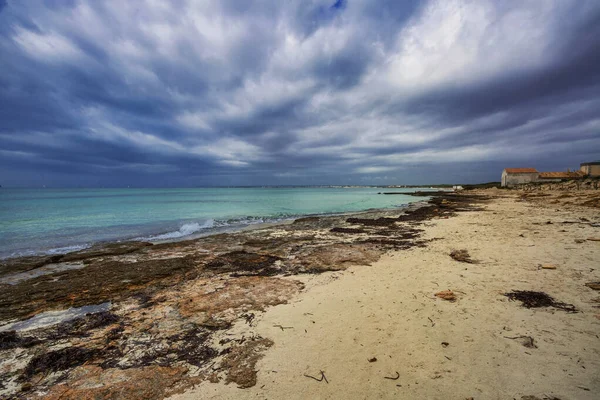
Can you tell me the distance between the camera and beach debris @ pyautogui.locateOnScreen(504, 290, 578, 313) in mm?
5119

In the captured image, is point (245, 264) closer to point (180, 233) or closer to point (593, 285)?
point (593, 285)

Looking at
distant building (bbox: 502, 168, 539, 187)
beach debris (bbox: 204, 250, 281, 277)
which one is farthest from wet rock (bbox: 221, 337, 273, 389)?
distant building (bbox: 502, 168, 539, 187)

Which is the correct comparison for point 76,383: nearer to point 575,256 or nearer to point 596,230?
point 575,256

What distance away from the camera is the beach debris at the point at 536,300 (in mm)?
5119

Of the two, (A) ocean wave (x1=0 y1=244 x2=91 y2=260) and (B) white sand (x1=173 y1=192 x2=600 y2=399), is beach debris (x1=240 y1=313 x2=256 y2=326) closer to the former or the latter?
(B) white sand (x1=173 y1=192 x2=600 y2=399)

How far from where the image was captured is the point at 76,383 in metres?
3.58

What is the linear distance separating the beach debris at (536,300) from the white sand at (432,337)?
0.62ft

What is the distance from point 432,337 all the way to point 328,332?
6.06 ft

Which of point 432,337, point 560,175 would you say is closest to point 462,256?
point 432,337

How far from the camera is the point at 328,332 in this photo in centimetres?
466

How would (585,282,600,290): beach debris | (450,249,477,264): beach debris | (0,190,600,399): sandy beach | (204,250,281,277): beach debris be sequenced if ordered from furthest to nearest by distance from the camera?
1. (204,250,281,277): beach debris
2. (450,249,477,264): beach debris
3. (585,282,600,290): beach debris
4. (0,190,600,399): sandy beach

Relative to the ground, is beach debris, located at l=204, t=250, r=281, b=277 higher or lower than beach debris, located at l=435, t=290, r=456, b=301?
lower

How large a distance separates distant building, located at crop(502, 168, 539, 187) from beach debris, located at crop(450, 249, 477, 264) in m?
86.1

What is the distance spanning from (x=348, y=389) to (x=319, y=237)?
1149cm
